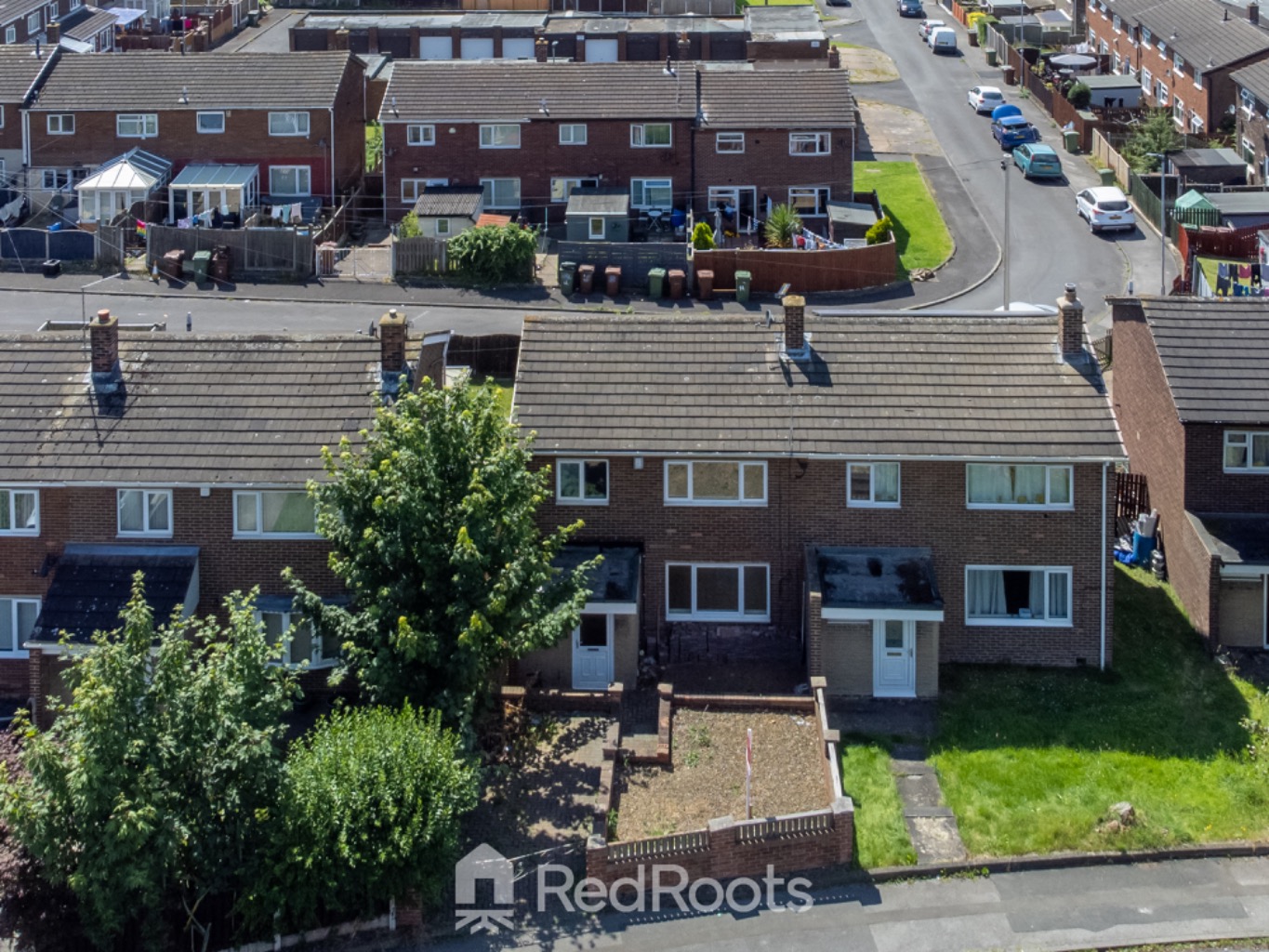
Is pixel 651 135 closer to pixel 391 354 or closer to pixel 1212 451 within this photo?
pixel 391 354

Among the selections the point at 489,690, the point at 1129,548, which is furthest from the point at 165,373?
the point at 1129,548

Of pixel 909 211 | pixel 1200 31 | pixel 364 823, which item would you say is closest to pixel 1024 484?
pixel 364 823

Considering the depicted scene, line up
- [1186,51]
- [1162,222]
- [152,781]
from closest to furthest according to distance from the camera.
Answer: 1. [152,781]
2. [1162,222]
3. [1186,51]

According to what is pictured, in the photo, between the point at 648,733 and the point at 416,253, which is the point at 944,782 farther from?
the point at 416,253

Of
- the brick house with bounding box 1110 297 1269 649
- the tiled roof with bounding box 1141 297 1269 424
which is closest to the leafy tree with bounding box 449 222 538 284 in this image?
the brick house with bounding box 1110 297 1269 649

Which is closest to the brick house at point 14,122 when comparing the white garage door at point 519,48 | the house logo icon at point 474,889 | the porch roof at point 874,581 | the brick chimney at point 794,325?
the white garage door at point 519,48

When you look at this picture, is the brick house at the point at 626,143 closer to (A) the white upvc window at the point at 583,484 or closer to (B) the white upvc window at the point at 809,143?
(B) the white upvc window at the point at 809,143

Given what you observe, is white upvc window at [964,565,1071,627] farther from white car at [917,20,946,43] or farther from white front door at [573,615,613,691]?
white car at [917,20,946,43]
